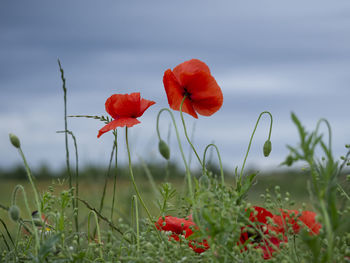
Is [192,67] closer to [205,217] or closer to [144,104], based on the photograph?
[144,104]

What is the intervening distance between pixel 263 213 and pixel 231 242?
8.5 inches

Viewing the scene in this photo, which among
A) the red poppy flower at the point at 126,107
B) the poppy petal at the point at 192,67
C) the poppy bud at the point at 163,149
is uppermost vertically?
the poppy petal at the point at 192,67

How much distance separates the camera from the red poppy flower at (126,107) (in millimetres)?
1201

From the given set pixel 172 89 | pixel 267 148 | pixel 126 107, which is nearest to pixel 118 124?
pixel 126 107

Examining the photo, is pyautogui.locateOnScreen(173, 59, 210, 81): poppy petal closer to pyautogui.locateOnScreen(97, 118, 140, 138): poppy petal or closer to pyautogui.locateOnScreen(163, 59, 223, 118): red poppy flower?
pyautogui.locateOnScreen(163, 59, 223, 118): red poppy flower

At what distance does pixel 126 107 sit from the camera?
3.98 ft

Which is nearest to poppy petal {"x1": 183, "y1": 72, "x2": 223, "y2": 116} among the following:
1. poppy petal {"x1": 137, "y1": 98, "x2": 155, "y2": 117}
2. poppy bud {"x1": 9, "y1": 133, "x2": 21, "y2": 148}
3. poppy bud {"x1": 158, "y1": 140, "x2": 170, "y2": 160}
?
poppy petal {"x1": 137, "y1": 98, "x2": 155, "y2": 117}

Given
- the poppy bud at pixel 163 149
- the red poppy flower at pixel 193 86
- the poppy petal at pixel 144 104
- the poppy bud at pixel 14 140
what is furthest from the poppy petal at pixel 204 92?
the poppy bud at pixel 14 140

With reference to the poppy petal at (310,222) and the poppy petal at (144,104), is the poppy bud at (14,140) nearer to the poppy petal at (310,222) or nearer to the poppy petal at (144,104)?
the poppy petal at (144,104)

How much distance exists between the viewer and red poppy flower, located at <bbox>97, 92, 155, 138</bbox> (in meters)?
1.20

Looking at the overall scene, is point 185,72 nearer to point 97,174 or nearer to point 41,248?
point 41,248

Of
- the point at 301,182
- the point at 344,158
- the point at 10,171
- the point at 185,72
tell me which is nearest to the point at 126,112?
the point at 185,72

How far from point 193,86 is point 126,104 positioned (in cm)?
19

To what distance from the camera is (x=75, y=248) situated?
115 centimetres
